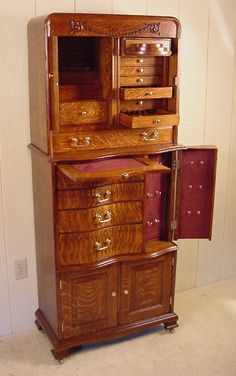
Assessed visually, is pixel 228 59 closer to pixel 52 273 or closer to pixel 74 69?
pixel 74 69

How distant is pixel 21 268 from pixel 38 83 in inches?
37.7

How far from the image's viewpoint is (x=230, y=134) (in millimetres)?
2812

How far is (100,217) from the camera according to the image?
2.13m

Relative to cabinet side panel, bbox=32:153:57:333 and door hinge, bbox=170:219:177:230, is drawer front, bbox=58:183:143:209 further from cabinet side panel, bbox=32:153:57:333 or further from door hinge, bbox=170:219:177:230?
door hinge, bbox=170:219:177:230

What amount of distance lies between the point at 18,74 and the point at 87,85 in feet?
1.08

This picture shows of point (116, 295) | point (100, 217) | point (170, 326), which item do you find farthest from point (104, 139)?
point (170, 326)

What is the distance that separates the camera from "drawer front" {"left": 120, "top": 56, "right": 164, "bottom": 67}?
6.89ft

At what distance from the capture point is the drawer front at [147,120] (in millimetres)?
2049

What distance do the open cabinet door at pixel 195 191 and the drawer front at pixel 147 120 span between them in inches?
9.5

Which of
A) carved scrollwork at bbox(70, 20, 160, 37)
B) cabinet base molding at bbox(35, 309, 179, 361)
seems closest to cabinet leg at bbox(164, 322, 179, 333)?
cabinet base molding at bbox(35, 309, 179, 361)

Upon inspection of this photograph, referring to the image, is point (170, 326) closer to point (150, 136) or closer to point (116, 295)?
point (116, 295)

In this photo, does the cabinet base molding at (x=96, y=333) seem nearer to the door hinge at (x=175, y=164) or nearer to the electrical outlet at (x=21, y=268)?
the electrical outlet at (x=21, y=268)

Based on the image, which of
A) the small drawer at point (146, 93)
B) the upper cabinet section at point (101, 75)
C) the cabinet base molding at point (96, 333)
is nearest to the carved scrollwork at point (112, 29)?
the upper cabinet section at point (101, 75)

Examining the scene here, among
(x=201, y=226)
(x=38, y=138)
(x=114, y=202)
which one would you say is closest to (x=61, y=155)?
(x=38, y=138)
